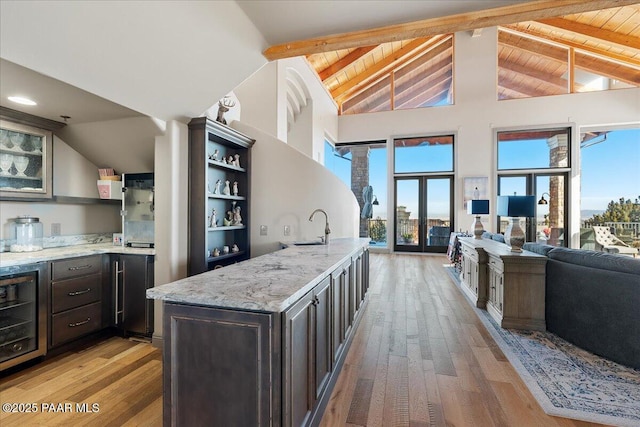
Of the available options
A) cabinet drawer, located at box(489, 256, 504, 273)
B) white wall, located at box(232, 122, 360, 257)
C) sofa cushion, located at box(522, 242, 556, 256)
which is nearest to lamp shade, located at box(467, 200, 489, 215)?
sofa cushion, located at box(522, 242, 556, 256)

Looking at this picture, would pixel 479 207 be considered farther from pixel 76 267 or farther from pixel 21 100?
pixel 21 100

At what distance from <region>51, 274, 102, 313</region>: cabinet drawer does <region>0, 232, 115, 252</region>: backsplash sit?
0.67 metres

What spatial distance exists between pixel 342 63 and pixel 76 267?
7.35 meters

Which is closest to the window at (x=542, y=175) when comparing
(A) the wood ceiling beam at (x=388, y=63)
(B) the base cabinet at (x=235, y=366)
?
(A) the wood ceiling beam at (x=388, y=63)

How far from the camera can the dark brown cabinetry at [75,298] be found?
264 centimetres

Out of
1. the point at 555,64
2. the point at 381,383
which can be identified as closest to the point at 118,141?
the point at 381,383

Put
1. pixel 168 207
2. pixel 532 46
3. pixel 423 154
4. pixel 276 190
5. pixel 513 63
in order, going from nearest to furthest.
Result: pixel 168 207 → pixel 276 190 → pixel 532 46 → pixel 513 63 → pixel 423 154

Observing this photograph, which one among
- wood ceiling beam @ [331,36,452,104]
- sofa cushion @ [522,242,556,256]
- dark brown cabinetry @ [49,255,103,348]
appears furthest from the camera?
wood ceiling beam @ [331,36,452,104]

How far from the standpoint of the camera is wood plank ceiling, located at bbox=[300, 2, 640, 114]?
683 centimetres

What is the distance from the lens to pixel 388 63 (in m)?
8.80

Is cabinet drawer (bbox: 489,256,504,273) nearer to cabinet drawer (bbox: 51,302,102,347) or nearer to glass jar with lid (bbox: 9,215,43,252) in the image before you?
cabinet drawer (bbox: 51,302,102,347)

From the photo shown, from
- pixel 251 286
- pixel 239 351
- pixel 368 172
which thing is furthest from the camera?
pixel 368 172

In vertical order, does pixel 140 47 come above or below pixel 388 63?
below

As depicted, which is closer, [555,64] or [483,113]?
[555,64]
